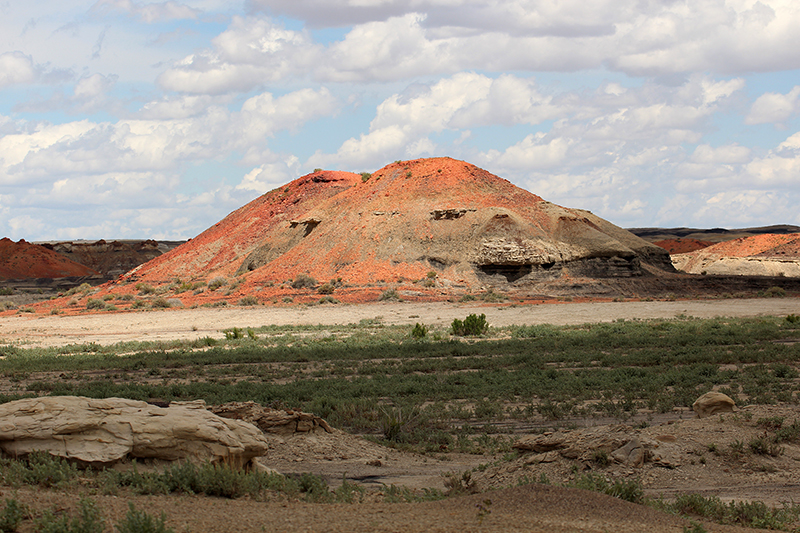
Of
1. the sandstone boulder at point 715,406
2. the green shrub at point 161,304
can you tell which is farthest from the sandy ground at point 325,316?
the sandstone boulder at point 715,406

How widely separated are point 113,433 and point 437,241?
163ft

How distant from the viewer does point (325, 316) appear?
123 feet

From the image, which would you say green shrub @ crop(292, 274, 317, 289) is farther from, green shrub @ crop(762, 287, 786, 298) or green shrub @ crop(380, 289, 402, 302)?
green shrub @ crop(762, 287, 786, 298)

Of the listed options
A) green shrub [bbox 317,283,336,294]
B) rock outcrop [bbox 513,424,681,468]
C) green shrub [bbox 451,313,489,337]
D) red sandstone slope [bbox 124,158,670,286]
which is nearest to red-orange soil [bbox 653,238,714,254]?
red sandstone slope [bbox 124,158,670,286]

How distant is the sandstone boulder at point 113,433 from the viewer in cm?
729

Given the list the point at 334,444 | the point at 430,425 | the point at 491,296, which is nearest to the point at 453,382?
the point at 430,425

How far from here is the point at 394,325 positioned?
3238 cm

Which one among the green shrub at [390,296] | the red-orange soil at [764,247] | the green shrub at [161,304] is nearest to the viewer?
the green shrub at [161,304]

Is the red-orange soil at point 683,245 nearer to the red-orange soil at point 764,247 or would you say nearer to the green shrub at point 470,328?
the red-orange soil at point 764,247

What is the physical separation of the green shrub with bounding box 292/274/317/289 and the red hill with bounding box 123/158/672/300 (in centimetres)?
239

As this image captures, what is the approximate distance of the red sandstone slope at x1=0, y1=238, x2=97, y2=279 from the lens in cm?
10656

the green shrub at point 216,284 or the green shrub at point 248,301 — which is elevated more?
the green shrub at point 216,284

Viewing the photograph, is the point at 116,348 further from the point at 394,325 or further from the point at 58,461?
the point at 58,461

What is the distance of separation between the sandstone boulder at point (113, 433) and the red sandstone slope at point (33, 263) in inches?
4280
